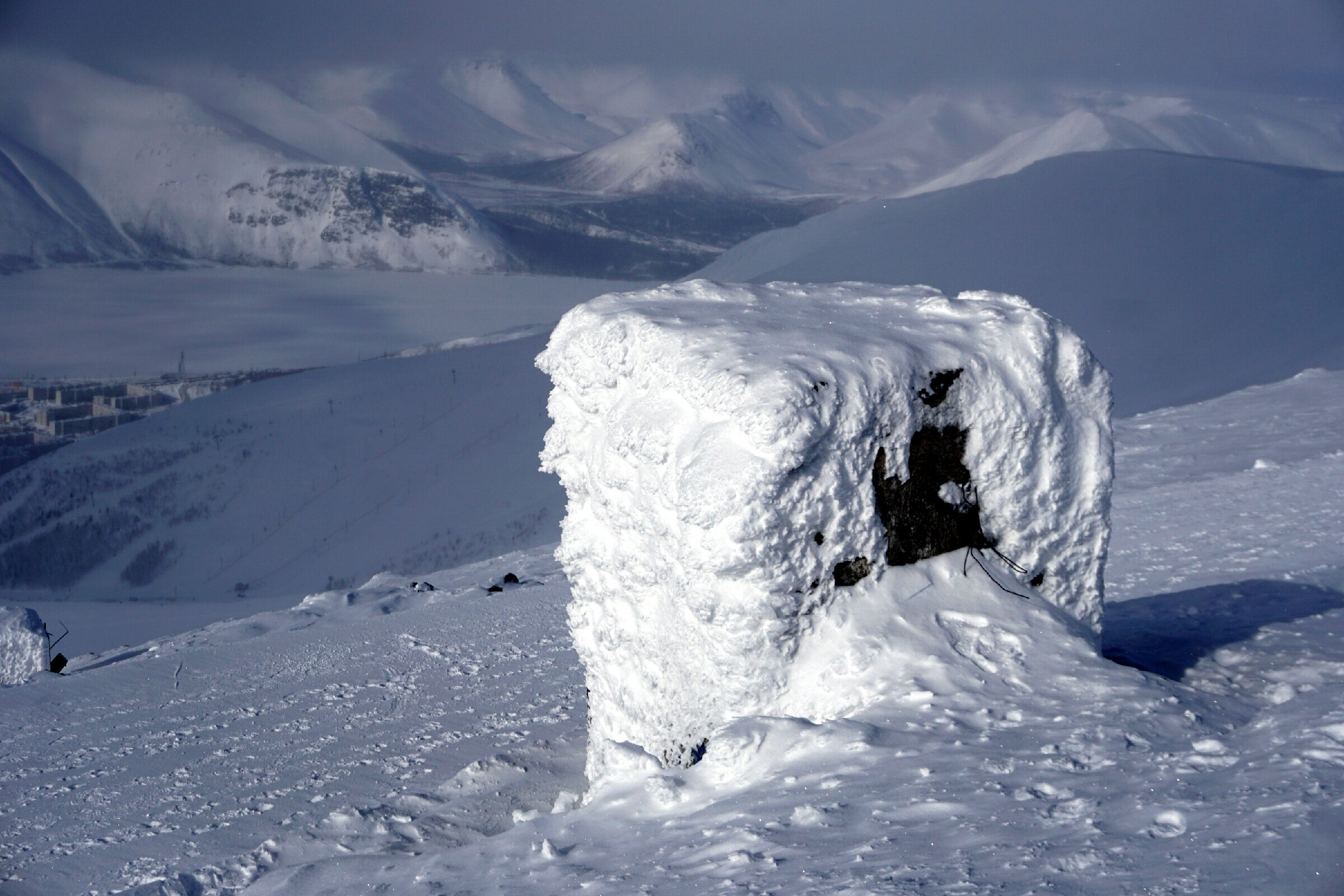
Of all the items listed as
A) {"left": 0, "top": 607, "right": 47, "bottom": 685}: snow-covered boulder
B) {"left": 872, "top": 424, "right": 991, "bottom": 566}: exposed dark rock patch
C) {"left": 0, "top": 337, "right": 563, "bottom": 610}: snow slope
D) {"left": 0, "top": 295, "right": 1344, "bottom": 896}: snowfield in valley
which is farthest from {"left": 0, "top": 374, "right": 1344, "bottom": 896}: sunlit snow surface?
{"left": 0, "top": 337, "right": 563, "bottom": 610}: snow slope

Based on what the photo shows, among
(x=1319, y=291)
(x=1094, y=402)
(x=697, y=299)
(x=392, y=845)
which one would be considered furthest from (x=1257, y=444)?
(x=1319, y=291)

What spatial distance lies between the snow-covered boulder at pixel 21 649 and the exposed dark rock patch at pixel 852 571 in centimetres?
1054

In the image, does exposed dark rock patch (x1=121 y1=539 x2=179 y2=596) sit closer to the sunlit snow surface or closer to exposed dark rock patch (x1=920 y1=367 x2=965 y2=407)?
the sunlit snow surface

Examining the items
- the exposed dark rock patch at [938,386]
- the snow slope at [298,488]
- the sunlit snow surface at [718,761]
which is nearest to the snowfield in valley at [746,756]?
the sunlit snow surface at [718,761]

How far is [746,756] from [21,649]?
10847mm

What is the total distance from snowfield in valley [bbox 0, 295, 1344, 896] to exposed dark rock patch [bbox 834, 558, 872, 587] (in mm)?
157

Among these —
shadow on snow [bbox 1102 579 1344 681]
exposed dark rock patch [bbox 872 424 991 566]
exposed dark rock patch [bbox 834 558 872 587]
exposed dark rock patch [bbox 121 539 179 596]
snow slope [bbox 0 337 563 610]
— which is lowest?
exposed dark rock patch [bbox 121 539 179 596]

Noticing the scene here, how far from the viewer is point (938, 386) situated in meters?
6.14

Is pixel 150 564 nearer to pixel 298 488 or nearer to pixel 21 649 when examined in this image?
pixel 298 488

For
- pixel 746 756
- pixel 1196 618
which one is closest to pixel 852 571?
pixel 746 756

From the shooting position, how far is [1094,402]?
22.2ft

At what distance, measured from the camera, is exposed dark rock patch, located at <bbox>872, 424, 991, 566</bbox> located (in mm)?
5992

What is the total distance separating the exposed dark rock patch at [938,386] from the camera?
6.09 meters

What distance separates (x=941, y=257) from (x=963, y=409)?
34.8 metres
